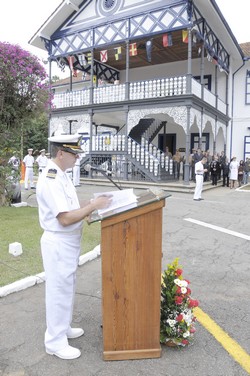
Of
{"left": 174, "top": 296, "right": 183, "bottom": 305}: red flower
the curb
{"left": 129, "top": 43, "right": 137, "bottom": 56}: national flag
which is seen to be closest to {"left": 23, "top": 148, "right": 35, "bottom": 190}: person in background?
{"left": 129, "top": 43, "right": 137, "bottom": 56}: national flag

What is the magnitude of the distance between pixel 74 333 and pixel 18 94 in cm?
717

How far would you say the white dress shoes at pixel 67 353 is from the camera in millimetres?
2697

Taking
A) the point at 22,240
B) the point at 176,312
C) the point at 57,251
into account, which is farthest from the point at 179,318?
the point at 22,240

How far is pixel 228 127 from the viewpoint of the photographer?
73.7 feet

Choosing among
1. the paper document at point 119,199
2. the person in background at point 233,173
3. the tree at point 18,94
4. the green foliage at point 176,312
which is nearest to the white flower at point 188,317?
the green foliage at point 176,312

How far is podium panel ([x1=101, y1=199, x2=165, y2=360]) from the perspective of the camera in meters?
2.62

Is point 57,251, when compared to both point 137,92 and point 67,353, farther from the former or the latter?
point 137,92

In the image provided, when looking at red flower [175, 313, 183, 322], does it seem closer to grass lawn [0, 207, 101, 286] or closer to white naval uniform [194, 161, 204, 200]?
grass lawn [0, 207, 101, 286]

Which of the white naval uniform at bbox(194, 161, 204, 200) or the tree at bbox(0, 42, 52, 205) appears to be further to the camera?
the white naval uniform at bbox(194, 161, 204, 200)

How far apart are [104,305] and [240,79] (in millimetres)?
21926

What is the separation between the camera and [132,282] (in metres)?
2.68

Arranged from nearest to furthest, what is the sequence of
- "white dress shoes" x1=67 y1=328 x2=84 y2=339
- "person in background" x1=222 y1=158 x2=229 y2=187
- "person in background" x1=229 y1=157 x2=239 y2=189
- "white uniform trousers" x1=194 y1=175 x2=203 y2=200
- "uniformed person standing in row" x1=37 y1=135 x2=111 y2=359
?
"uniformed person standing in row" x1=37 y1=135 x2=111 y2=359
"white dress shoes" x1=67 y1=328 x2=84 y2=339
"white uniform trousers" x1=194 y1=175 x2=203 y2=200
"person in background" x1=229 y1=157 x2=239 y2=189
"person in background" x1=222 y1=158 x2=229 y2=187

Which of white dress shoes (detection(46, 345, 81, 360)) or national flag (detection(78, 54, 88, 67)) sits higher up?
national flag (detection(78, 54, 88, 67))

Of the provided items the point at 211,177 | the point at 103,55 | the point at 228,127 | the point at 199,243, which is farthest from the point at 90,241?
the point at 228,127
